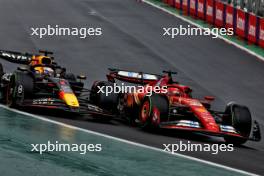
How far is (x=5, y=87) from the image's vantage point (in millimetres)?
21938

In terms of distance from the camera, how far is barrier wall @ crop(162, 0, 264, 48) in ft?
117

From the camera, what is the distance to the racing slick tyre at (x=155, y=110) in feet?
62.7

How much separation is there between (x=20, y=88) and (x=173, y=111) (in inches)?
143

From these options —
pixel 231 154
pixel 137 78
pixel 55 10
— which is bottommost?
pixel 231 154

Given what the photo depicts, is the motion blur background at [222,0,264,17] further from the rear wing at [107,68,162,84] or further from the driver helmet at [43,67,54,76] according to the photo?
the driver helmet at [43,67,54,76]

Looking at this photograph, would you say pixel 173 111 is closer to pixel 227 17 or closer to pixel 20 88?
pixel 20 88

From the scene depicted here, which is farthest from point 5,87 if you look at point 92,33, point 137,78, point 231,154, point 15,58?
point 92,33

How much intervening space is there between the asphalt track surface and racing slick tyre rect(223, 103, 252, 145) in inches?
11.8

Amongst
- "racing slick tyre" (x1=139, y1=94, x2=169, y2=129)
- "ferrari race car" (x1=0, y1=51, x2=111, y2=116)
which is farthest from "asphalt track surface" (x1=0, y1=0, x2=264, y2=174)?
"ferrari race car" (x1=0, y1=51, x2=111, y2=116)

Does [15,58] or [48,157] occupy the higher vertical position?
[15,58]

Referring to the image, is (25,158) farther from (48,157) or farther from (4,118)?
(4,118)

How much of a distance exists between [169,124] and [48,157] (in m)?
4.87

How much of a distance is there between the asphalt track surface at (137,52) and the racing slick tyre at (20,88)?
95 centimetres

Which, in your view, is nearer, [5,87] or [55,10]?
[5,87]
